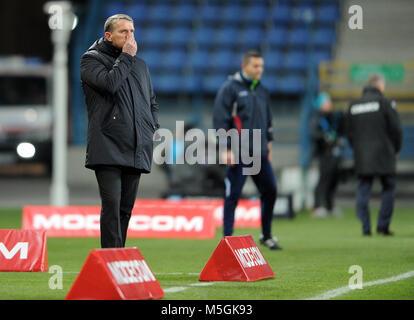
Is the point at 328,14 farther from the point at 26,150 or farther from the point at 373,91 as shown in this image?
the point at 373,91

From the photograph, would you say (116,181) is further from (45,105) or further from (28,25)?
(28,25)

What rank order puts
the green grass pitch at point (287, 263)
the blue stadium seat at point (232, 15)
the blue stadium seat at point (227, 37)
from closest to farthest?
the green grass pitch at point (287, 263) → the blue stadium seat at point (227, 37) → the blue stadium seat at point (232, 15)

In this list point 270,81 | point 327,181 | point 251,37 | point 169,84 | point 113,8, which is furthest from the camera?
point 113,8

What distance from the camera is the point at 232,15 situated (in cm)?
2770

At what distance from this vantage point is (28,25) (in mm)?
31156

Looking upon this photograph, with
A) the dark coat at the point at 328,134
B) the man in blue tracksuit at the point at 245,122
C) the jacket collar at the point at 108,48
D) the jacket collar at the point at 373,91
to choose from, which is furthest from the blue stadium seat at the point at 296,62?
the jacket collar at the point at 108,48

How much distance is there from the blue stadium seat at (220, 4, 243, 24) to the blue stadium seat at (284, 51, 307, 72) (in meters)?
2.22

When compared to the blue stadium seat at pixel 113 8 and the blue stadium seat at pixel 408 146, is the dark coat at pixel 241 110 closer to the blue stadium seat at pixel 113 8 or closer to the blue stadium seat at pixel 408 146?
the blue stadium seat at pixel 408 146

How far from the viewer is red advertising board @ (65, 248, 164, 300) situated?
6.12m

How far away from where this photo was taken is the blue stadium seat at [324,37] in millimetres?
26109

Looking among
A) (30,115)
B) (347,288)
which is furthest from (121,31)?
(30,115)

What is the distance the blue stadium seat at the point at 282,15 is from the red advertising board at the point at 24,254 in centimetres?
1973

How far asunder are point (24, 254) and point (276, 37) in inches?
757

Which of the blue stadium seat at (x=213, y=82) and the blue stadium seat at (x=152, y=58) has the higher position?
the blue stadium seat at (x=152, y=58)
